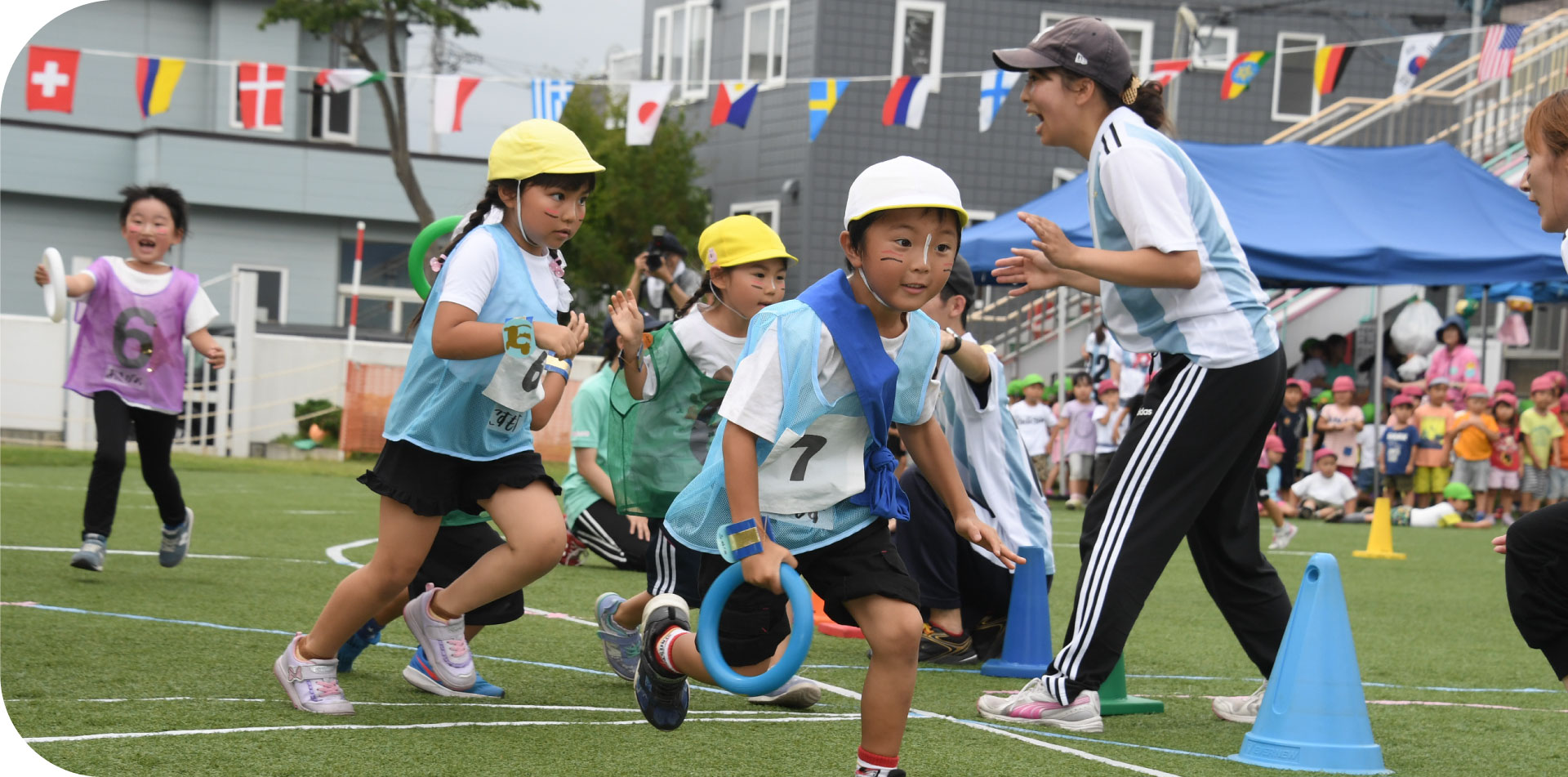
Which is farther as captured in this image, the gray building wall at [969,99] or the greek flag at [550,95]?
the gray building wall at [969,99]

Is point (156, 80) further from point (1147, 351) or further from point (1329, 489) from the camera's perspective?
point (1147, 351)

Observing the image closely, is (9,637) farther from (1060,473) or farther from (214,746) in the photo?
(1060,473)

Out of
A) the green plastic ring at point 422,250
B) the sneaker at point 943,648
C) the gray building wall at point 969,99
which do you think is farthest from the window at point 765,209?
the green plastic ring at point 422,250

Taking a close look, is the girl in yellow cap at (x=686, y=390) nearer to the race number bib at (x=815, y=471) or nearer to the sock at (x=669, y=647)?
the sock at (x=669, y=647)

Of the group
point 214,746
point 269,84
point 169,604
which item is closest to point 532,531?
point 214,746

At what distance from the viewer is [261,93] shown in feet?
55.0

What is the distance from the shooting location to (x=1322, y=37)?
1025 inches

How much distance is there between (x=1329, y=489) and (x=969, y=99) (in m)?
11.9

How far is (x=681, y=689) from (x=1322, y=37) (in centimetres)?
2519

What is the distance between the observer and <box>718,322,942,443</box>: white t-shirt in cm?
333

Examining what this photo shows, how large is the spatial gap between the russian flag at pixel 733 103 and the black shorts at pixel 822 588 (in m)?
13.7

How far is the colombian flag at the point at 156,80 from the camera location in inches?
631

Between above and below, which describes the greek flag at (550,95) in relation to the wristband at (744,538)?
above

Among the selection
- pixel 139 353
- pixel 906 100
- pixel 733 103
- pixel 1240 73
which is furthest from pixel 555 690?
pixel 1240 73
